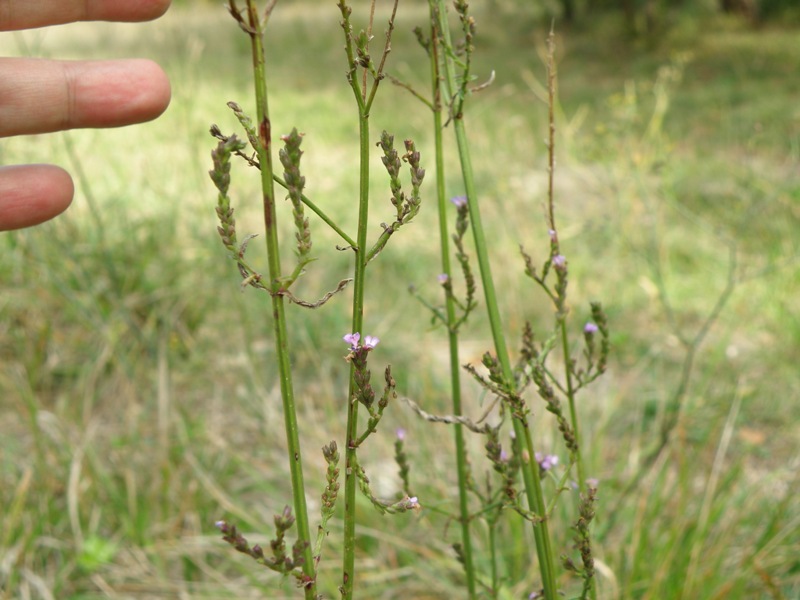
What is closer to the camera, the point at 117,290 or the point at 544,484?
the point at 544,484

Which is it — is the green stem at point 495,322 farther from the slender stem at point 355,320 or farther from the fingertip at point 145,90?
the fingertip at point 145,90

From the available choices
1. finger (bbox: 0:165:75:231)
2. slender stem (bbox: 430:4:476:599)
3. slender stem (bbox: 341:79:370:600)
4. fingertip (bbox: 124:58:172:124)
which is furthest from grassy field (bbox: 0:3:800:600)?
finger (bbox: 0:165:75:231)

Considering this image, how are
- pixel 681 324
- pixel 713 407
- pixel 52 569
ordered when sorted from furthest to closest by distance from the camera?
pixel 681 324 < pixel 713 407 < pixel 52 569

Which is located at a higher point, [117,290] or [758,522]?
[117,290]

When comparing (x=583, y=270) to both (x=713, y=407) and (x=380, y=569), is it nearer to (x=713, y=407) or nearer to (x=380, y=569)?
(x=713, y=407)

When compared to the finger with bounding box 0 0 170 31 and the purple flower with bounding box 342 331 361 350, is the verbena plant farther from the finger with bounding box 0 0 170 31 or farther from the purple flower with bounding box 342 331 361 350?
the finger with bounding box 0 0 170 31

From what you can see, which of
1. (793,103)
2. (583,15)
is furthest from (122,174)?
(583,15)
